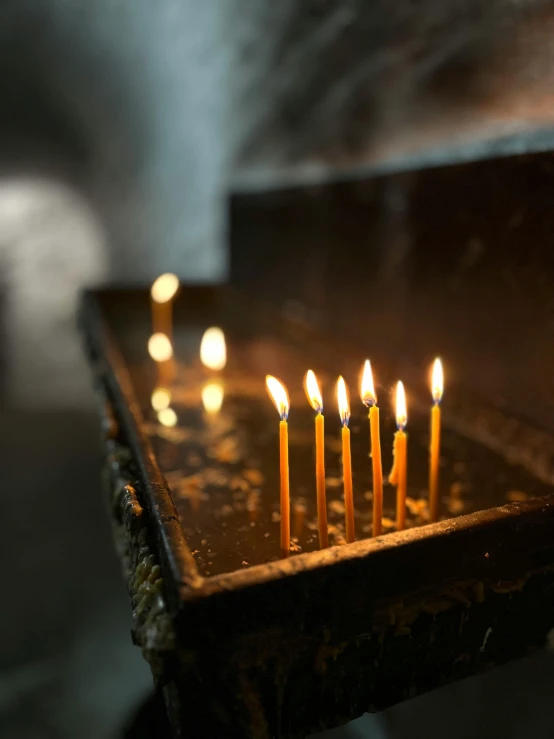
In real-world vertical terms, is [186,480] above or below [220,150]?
below

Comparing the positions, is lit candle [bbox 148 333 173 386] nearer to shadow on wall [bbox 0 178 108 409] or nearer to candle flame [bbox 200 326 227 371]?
candle flame [bbox 200 326 227 371]

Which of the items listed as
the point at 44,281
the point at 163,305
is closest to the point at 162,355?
the point at 163,305

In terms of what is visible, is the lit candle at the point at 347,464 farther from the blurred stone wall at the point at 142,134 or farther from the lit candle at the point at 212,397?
the blurred stone wall at the point at 142,134

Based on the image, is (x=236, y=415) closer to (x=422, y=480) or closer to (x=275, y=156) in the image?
(x=422, y=480)

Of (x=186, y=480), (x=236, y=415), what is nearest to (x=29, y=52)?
(x=236, y=415)

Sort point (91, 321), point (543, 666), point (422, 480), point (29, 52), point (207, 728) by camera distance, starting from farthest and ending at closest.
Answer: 1. point (29, 52)
2. point (91, 321)
3. point (543, 666)
4. point (422, 480)
5. point (207, 728)

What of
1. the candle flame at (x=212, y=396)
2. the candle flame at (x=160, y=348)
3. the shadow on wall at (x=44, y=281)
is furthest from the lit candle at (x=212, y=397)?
the shadow on wall at (x=44, y=281)
